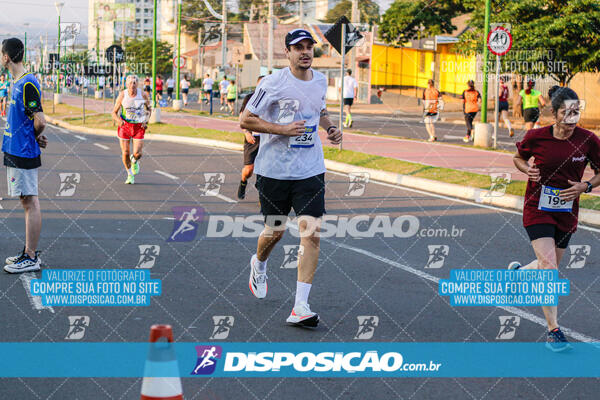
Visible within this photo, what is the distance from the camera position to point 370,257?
8.38 meters

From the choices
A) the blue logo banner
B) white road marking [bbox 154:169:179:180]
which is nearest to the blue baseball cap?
the blue logo banner

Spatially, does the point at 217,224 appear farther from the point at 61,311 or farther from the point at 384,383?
the point at 384,383

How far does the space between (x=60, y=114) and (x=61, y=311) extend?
3650cm

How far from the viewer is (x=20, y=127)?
24.4 ft

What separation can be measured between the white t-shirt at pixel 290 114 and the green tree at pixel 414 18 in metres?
36.3

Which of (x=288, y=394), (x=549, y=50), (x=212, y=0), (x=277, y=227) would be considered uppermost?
(x=212, y=0)

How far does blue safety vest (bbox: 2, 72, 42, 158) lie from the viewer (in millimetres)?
7375

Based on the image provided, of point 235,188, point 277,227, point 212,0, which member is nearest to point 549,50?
point 235,188

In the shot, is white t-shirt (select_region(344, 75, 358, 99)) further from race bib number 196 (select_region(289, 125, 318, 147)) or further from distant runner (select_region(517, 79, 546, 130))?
race bib number 196 (select_region(289, 125, 318, 147))

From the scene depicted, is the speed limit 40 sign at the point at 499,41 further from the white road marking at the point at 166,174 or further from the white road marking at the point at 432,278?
the white road marking at the point at 432,278

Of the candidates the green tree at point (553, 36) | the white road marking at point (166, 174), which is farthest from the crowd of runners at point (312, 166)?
the green tree at point (553, 36)

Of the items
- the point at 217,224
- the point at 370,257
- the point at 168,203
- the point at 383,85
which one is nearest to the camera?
the point at 370,257

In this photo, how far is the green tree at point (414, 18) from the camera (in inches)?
1624

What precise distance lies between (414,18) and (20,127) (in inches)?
1409
